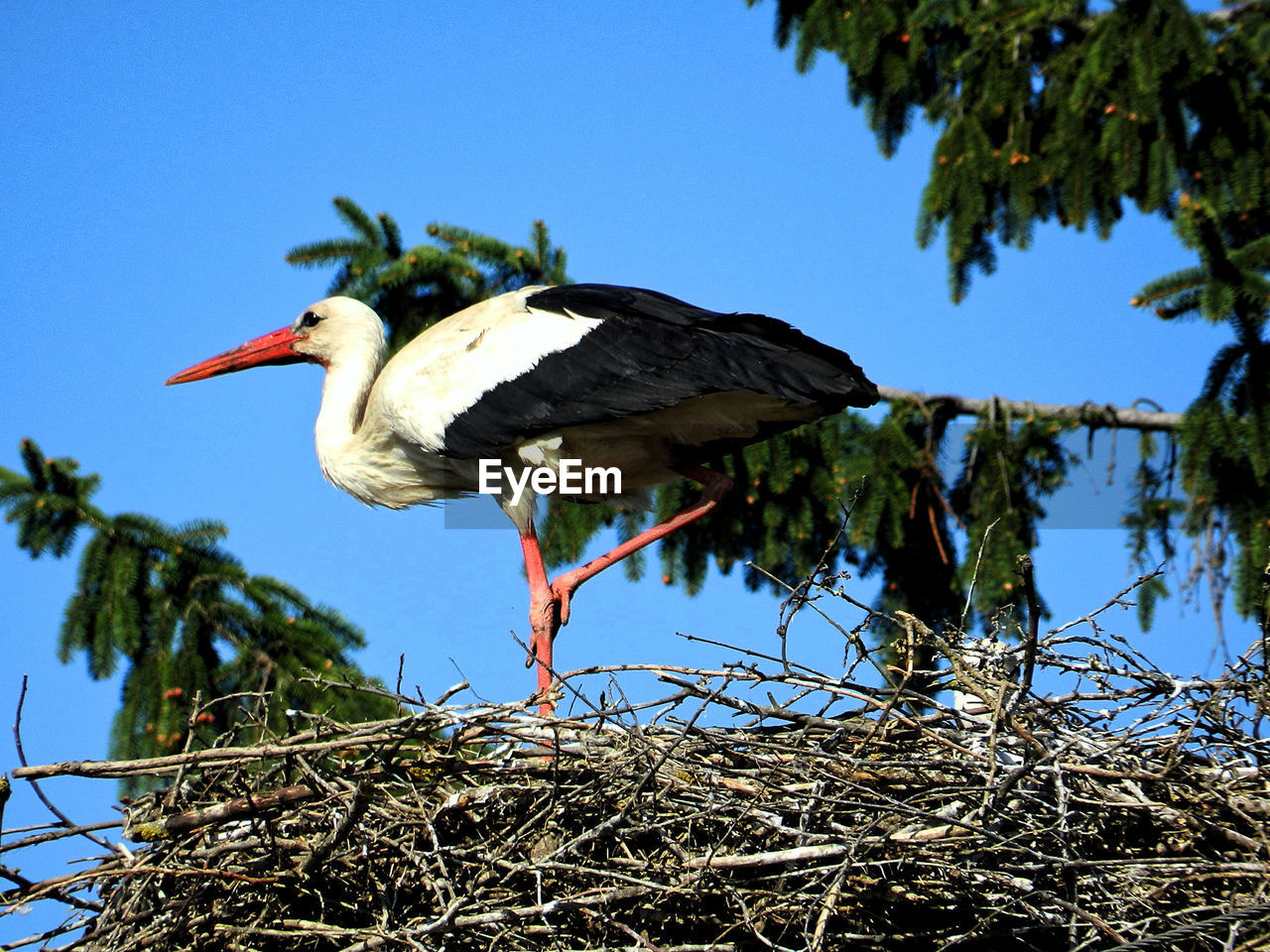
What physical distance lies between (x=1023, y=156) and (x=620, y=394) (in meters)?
2.68

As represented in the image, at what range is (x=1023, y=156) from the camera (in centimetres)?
591

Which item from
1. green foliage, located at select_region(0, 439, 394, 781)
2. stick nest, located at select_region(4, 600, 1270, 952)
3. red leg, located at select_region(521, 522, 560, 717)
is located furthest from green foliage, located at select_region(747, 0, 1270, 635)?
green foliage, located at select_region(0, 439, 394, 781)

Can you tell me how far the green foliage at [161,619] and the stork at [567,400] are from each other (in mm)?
766

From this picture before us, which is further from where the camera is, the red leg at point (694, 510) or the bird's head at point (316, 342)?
the bird's head at point (316, 342)

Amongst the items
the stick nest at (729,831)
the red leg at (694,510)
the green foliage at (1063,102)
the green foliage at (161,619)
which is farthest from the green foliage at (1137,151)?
the green foliage at (161,619)

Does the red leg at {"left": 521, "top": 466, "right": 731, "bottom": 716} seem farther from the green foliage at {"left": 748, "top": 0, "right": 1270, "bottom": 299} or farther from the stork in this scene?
the green foliage at {"left": 748, "top": 0, "right": 1270, "bottom": 299}

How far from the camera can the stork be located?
4156mm

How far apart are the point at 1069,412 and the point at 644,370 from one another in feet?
7.70

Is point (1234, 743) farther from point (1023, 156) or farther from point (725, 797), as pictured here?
point (1023, 156)

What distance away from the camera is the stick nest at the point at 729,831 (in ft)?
8.73

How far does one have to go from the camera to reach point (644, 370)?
4230mm

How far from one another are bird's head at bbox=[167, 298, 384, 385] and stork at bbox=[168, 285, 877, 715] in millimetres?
80

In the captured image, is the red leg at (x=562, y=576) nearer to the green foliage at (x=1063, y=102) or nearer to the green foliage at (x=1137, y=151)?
the green foliage at (x=1137, y=151)

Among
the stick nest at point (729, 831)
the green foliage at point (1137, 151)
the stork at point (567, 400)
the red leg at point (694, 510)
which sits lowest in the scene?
the stick nest at point (729, 831)
